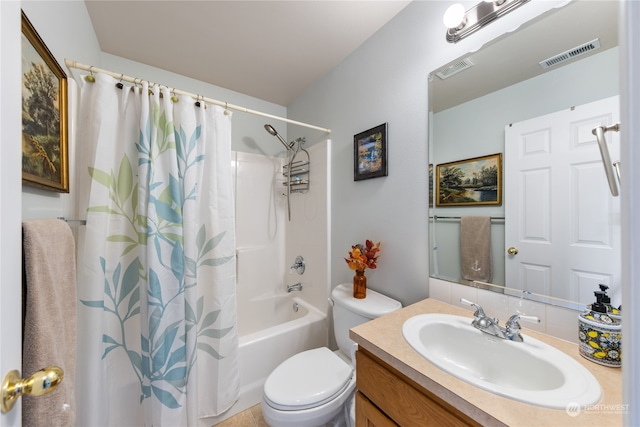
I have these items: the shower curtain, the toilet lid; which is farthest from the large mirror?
the shower curtain

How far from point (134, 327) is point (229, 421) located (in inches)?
32.3

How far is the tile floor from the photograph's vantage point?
1404mm

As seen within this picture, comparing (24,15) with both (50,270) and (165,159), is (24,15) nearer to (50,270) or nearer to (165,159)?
(165,159)

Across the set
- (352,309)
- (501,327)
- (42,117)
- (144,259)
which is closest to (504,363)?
(501,327)

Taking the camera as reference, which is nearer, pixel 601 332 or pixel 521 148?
pixel 601 332

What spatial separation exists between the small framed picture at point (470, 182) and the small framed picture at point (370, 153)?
35 cm

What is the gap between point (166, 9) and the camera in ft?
4.18

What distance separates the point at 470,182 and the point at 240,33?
1.58m

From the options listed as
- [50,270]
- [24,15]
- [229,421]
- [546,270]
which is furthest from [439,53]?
[229,421]

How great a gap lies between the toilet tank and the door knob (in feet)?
3.58

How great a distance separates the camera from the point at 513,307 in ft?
3.06

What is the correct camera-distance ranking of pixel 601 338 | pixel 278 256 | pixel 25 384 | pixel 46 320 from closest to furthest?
1. pixel 25 384
2. pixel 46 320
3. pixel 601 338
4. pixel 278 256

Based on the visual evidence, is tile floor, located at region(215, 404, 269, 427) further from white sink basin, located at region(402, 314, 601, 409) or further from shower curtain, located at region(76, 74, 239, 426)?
white sink basin, located at region(402, 314, 601, 409)

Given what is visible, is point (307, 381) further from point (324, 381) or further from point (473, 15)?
point (473, 15)
